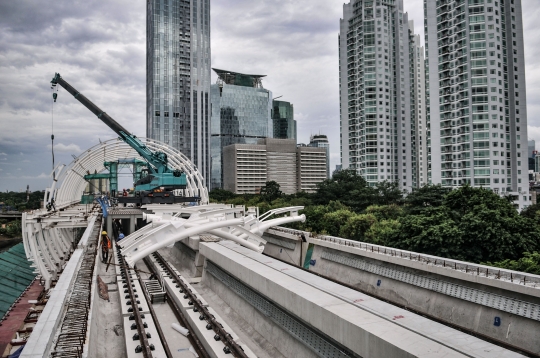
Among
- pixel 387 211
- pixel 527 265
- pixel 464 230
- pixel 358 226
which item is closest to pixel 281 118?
pixel 387 211

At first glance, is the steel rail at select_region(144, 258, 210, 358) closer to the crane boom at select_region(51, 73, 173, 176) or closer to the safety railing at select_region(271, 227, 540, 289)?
the safety railing at select_region(271, 227, 540, 289)

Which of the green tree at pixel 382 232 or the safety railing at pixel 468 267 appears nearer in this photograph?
the safety railing at pixel 468 267

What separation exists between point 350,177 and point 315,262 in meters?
38.7

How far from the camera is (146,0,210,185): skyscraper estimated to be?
132 metres

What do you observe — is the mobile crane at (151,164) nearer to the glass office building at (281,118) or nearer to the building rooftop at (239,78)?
the building rooftop at (239,78)

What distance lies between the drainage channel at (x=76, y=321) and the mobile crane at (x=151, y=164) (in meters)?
29.4

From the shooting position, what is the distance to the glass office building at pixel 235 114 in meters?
144

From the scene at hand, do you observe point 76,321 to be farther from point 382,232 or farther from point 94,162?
point 94,162

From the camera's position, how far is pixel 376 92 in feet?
250

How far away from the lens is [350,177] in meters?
65.7

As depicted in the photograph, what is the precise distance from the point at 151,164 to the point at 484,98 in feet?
138

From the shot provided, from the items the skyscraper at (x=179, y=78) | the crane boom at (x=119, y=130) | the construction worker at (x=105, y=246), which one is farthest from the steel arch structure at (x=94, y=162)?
the skyscraper at (x=179, y=78)

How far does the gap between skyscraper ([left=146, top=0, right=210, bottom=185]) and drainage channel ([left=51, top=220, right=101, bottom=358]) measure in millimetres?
120350

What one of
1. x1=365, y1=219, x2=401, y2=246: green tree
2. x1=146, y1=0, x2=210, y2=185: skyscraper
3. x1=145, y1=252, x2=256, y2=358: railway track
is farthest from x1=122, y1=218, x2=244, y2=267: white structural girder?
x1=146, y1=0, x2=210, y2=185: skyscraper
